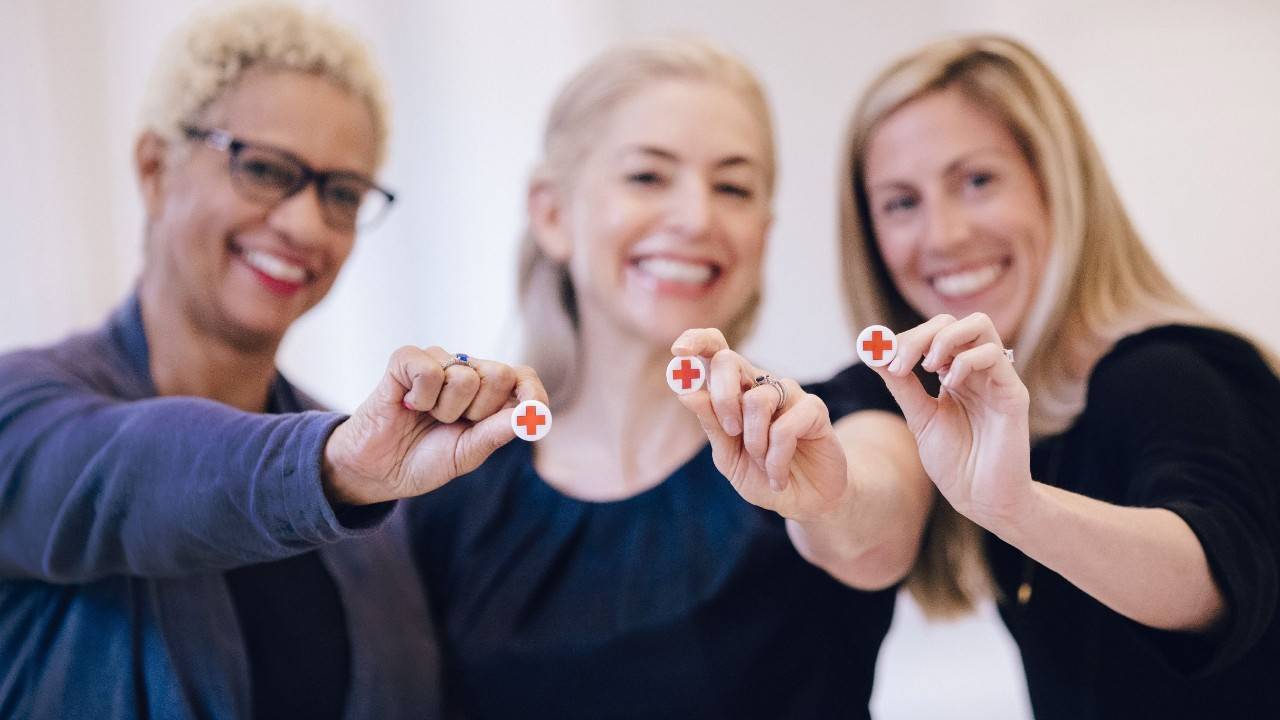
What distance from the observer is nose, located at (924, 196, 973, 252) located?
1.08 metres

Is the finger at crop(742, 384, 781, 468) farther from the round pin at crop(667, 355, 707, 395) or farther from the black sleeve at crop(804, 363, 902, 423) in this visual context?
the black sleeve at crop(804, 363, 902, 423)

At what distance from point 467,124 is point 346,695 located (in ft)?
3.27

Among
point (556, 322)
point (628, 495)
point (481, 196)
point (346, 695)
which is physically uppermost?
point (481, 196)

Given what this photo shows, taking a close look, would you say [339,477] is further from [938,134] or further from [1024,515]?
[938,134]

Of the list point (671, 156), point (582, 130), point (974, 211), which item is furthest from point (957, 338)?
point (582, 130)

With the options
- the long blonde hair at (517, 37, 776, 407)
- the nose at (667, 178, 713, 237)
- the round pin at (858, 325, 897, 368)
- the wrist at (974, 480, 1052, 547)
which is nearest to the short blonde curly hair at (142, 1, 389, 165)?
the long blonde hair at (517, 37, 776, 407)

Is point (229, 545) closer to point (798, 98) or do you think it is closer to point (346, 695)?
point (346, 695)

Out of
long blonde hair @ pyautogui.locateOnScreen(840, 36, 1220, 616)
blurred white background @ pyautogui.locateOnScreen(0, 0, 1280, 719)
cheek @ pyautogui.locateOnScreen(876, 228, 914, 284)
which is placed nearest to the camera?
long blonde hair @ pyautogui.locateOnScreen(840, 36, 1220, 616)

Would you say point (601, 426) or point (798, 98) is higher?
point (798, 98)

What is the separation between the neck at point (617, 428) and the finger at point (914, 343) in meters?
0.54

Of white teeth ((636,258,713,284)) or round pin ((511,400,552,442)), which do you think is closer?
round pin ((511,400,552,442))

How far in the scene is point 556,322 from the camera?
4.44ft

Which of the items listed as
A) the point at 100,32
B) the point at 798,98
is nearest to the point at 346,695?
the point at 100,32

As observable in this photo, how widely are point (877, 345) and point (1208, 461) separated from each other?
358 mm
